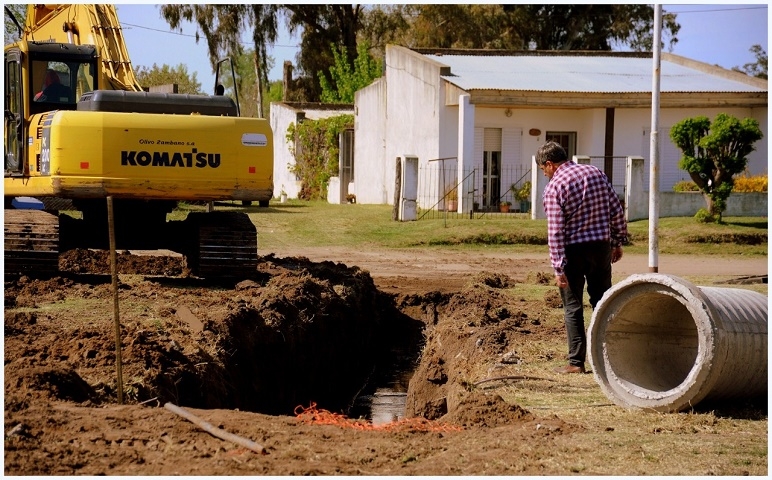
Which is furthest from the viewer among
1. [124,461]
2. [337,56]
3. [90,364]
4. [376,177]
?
[337,56]

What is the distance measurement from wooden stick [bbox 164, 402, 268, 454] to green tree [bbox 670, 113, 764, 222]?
19.1 m

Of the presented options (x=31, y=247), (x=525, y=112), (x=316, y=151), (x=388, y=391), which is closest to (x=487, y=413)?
(x=388, y=391)

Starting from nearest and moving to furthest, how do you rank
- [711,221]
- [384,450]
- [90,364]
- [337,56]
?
[384,450] → [90,364] → [711,221] → [337,56]

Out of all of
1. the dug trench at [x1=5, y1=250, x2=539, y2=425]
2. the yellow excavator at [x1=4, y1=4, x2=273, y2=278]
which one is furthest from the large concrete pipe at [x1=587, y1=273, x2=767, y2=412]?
the yellow excavator at [x1=4, y1=4, x2=273, y2=278]

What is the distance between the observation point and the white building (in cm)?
2842

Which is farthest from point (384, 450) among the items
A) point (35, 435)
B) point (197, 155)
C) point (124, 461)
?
point (197, 155)

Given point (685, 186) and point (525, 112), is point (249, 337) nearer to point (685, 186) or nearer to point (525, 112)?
point (685, 186)

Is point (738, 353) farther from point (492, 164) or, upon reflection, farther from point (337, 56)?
point (337, 56)

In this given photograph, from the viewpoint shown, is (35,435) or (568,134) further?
(568,134)

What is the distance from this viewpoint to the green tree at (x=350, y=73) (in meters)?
47.8

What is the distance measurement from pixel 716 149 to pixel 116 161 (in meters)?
15.1

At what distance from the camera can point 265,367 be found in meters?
10.5

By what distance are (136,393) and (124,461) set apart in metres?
2.02

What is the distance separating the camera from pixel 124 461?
5707 millimetres
